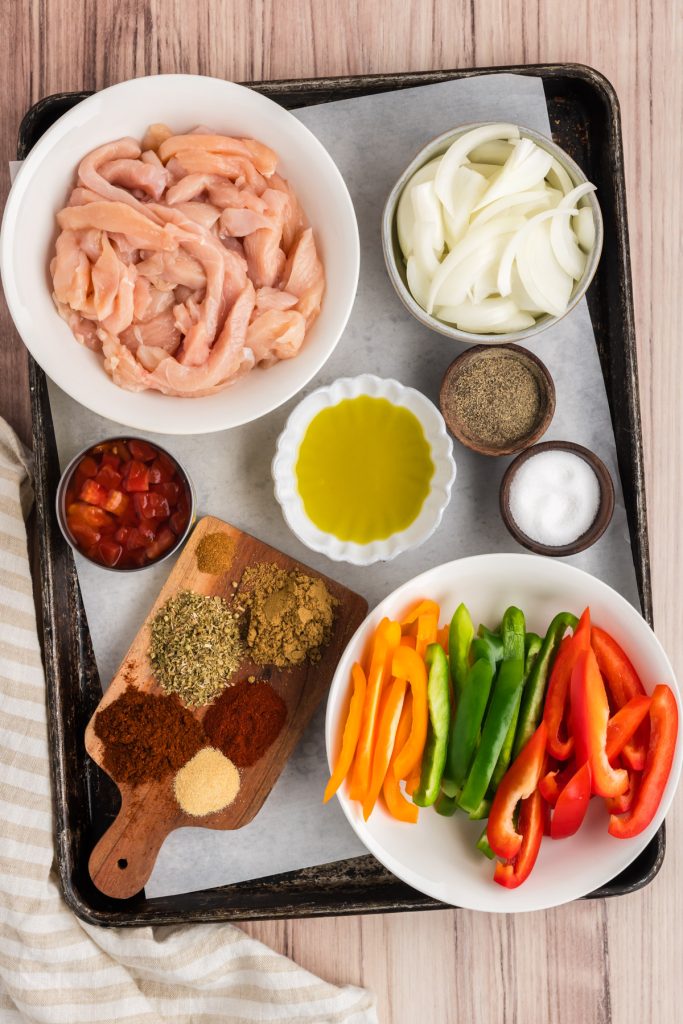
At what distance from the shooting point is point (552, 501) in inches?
91.1

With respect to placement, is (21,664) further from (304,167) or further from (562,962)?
(562,962)

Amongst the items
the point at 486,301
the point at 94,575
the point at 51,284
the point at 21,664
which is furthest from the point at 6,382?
the point at 486,301

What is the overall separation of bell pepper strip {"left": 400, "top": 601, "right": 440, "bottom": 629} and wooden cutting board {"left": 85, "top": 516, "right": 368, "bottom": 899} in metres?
0.16

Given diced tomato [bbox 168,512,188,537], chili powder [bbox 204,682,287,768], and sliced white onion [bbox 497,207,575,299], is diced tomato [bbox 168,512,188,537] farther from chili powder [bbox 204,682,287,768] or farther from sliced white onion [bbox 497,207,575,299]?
sliced white onion [bbox 497,207,575,299]

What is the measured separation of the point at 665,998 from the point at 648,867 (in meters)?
0.50

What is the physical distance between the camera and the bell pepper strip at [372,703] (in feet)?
7.06

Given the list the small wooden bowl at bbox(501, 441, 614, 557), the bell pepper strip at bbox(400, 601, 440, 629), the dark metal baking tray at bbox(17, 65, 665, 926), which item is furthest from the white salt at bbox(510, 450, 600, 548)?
the bell pepper strip at bbox(400, 601, 440, 629)

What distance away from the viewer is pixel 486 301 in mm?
2277

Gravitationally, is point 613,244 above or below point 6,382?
above

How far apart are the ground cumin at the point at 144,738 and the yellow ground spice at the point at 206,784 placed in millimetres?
33

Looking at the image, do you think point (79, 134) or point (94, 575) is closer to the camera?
point (79, 134)

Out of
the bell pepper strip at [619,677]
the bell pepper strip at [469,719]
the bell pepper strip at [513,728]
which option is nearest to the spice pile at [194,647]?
the bell pepper strip at [469,719]

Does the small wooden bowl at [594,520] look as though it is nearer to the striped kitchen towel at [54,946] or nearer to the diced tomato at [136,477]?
the diced tomato at [136,477]

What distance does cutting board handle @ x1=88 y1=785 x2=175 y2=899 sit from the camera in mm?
2371
